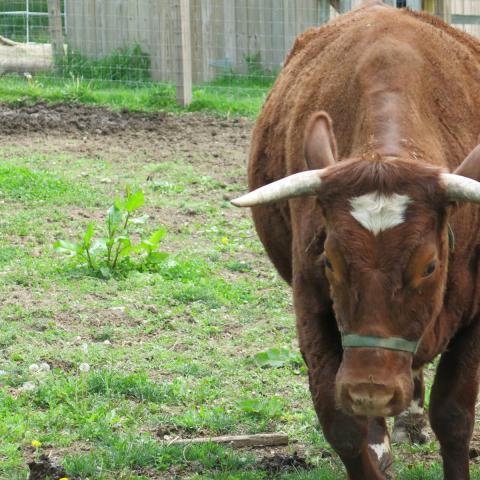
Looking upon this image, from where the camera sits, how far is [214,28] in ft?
54.4

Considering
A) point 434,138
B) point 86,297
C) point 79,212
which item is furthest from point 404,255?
point 79,212

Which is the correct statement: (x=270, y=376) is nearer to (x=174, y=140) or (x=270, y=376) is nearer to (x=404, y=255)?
(x=404, y=255)

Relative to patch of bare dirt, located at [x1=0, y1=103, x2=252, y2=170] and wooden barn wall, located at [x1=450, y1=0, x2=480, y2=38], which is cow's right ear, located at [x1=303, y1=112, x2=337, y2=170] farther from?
wooden barn wall, located at [x1=450, y1=0, x2=480, y2=38]

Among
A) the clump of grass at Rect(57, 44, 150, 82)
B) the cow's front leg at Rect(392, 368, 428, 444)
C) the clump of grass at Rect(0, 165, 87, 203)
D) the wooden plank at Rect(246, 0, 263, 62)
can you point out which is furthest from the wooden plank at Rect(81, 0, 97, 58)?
the cow's front leg at Rect(392, 368, 428, 444)

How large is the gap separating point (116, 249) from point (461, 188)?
14.6 feet

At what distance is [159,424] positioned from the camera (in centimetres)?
609

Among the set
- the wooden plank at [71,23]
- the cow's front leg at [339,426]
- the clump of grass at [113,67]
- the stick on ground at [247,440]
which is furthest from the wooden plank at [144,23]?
the cow's front leg at [339,426]

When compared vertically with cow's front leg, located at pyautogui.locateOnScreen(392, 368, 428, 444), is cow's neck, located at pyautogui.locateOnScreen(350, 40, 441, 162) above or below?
above

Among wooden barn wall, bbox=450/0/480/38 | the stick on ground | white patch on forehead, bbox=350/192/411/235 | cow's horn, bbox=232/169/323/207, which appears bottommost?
the stick on ground

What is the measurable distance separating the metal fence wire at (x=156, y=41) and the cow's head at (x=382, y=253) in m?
11.2

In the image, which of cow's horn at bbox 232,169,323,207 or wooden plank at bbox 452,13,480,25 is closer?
cow's horn at bbox 232,169,323,207

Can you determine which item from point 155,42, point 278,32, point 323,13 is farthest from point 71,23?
point 323,13

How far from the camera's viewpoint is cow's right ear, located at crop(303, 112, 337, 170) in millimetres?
4664

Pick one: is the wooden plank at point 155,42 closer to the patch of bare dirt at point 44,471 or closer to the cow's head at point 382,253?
the patch of bare dirt at point 44,471
